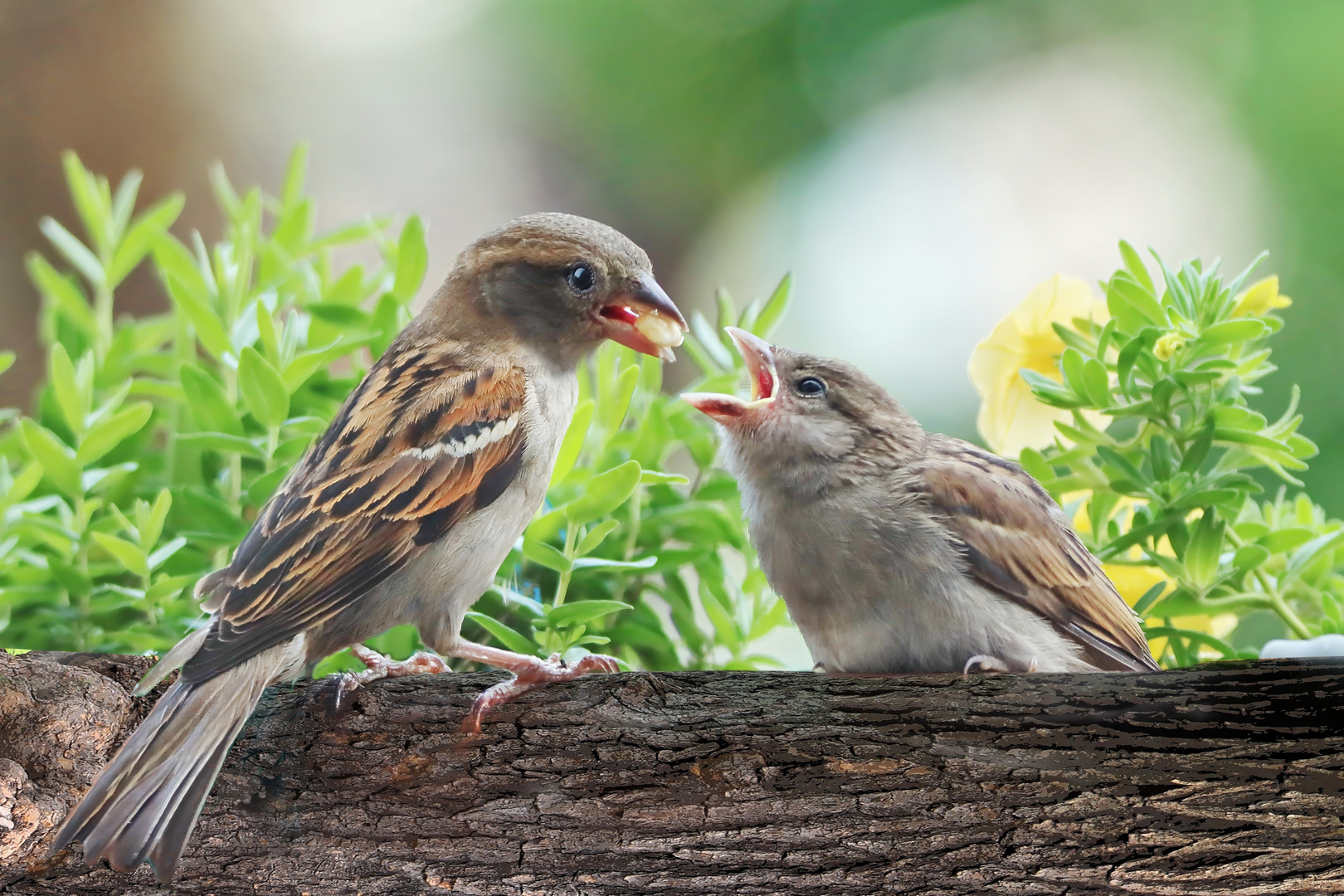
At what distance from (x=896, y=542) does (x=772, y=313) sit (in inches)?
12.5

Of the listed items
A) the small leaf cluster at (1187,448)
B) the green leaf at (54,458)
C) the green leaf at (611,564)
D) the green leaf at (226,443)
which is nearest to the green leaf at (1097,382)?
the small leaf cluster at (1187,448)

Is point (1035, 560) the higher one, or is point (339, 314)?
point (339, 314)

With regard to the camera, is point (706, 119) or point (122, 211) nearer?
point (122, 211)

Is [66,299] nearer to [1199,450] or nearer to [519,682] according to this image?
[519,682]

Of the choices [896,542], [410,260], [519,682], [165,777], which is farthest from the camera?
[410,260]

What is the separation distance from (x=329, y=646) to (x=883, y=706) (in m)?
0.43

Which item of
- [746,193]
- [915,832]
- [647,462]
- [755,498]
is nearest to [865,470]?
[755,498]

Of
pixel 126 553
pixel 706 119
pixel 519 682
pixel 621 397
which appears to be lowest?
pixel 519 682

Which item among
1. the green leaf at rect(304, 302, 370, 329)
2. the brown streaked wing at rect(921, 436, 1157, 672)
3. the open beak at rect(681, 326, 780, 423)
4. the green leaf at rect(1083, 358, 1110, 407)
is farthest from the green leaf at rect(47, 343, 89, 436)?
the green leaf at rect(1083, 358, 1110, 407)

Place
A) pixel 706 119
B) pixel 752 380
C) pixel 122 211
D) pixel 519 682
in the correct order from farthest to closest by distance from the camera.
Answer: pixel 706 119 < pixel 122 211 < pixel 752 380 < pixel 519 682

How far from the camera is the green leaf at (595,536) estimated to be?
89cm

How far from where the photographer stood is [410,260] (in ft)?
3.66

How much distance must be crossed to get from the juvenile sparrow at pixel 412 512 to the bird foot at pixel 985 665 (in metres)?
0.30

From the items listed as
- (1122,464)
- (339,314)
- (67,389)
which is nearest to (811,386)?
(1122,464)
